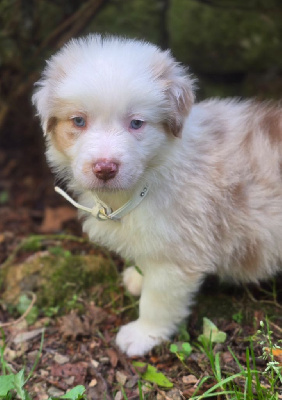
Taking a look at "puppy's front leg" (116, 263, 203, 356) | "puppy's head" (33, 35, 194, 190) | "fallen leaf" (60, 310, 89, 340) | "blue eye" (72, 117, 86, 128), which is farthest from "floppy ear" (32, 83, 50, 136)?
"fallen leaf" (60, 310, 89, 340)

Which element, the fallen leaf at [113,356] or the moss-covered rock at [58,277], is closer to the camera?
the fallen leaf at [113,356]

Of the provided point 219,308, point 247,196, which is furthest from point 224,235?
point 219,308

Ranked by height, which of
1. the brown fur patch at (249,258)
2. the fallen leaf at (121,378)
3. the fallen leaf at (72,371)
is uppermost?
the brown fur patch at (249,258)

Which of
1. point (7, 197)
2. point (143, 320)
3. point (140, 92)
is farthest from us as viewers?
point (7, 197)

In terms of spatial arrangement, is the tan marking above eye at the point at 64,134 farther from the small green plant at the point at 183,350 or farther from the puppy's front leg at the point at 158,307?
the small green plant at the point at 183,350

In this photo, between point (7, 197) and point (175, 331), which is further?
point (7, 197)

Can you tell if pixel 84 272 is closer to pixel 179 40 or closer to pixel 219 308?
pixel 219 308

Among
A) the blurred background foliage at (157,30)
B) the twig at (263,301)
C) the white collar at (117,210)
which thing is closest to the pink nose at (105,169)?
the white collar at (117,210)

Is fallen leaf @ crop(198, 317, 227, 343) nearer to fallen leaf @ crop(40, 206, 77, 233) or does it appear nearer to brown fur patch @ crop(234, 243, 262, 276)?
brown fur patch @ crop(234, 243, 262, 276)

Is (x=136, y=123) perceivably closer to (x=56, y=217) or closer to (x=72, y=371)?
(x=72, y=371)
